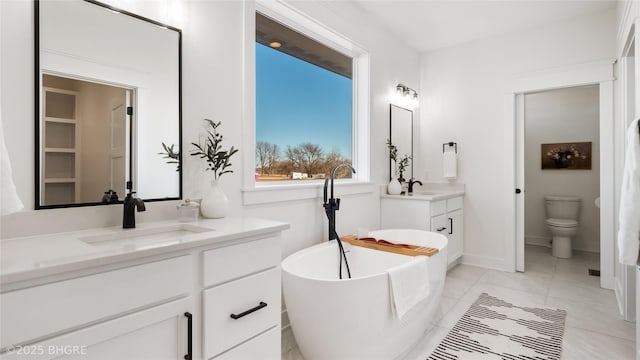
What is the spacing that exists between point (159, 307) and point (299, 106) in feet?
6.73

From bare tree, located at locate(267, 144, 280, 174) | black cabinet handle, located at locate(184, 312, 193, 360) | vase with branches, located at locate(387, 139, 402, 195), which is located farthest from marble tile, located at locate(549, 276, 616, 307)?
black cabinet handle, located at locate(184, 312, 193, 360)

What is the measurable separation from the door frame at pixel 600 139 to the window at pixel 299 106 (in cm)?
186

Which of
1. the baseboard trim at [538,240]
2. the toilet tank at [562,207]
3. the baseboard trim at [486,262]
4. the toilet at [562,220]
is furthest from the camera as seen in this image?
the baseboard trim at [538,240]

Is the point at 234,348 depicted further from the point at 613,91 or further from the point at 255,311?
the point at 613,91

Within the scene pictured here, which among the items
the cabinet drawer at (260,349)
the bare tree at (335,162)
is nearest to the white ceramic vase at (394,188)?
the bare tree at (335,162)

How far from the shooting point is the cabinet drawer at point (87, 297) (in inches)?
32.0

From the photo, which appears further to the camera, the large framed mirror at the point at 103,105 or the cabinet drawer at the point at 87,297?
the large framed mirror at the point at 103,105

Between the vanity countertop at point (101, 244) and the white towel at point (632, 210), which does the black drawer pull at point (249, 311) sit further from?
the white towel at point (632, 210)

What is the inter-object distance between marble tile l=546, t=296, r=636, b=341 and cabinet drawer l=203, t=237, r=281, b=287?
2420mm

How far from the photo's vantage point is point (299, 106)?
111 inches

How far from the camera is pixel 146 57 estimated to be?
1630 mm

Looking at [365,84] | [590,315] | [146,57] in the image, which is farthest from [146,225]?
[590,315]

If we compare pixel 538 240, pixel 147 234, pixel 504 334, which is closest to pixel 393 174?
pixel 504 334

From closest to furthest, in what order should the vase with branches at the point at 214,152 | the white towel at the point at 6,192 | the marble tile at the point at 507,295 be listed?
the white towel at the point at 6,192 < the vase with branches at the point at 214,152 < the marble tile at the point at 507,295
